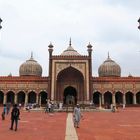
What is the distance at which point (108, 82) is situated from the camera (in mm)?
41469

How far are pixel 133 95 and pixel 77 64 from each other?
996cm

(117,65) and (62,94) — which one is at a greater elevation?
(117,65)

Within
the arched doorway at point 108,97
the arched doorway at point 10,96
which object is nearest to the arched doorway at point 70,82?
the arched doorway at point 108,97

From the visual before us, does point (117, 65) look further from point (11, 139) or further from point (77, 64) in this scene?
point (11, 139)

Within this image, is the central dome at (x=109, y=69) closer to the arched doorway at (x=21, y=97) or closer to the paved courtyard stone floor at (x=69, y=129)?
the arched doorway at (x=21, y=97)

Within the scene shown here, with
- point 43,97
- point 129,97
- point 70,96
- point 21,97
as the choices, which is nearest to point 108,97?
point 129,97

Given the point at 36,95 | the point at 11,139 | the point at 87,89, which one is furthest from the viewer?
the point at 36,95

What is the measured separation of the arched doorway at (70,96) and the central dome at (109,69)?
712cm

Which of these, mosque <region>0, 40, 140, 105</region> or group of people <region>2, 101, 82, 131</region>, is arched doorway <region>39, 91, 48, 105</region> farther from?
group of people <region>2, 101, 82, 131</region>

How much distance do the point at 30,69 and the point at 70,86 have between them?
9434 millimetres

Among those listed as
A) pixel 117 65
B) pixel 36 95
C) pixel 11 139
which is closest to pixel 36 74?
pixel 36 95

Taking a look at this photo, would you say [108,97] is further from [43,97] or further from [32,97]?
[32,97]

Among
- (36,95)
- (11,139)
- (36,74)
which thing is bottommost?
(11,139)

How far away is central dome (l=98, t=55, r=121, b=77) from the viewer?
47656mm
